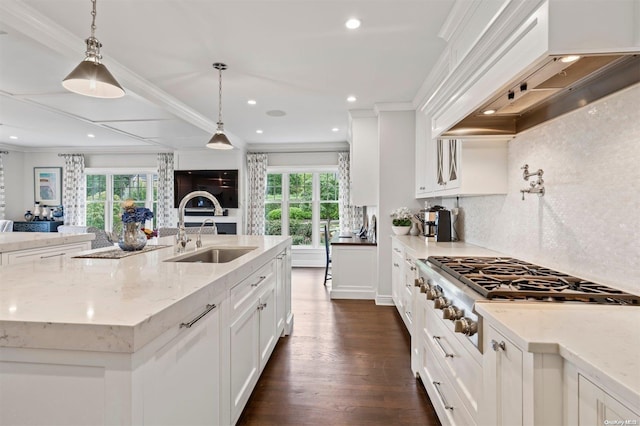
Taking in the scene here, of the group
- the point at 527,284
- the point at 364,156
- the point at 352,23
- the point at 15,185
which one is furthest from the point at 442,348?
the point at 15,185

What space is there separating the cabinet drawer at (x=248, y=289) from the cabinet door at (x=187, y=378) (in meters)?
0.20

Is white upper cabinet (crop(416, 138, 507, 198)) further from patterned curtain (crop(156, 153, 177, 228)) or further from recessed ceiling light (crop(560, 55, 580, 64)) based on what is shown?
patterned curtain (crop(156, 153, 177, 228))

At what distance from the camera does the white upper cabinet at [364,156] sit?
442cm

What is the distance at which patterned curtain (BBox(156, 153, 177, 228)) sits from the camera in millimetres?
6797

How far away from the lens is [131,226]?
7.01 feet

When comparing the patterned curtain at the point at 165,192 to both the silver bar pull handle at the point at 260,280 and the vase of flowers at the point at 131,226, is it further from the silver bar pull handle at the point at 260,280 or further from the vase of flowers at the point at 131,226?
the silver bar pull handle at the point at 260,280

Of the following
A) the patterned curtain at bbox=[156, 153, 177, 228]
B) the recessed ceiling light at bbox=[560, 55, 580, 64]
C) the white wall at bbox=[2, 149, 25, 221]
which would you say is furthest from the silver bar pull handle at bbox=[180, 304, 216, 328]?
the white wall at bbox=[2, 149, 25, 221]

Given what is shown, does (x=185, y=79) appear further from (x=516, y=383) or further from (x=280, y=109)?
(x=516, y=383)

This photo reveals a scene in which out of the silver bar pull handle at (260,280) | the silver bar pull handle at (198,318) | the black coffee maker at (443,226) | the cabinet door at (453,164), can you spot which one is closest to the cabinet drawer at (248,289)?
the silver bar pull handle at (260,280)

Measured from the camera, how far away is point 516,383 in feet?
2.91

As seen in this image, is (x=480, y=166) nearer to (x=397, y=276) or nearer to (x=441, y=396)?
(x=441, y=396)

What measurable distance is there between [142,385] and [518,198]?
2.23m

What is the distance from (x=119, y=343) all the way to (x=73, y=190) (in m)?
8.01

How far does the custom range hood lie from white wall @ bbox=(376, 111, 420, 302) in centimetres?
204
